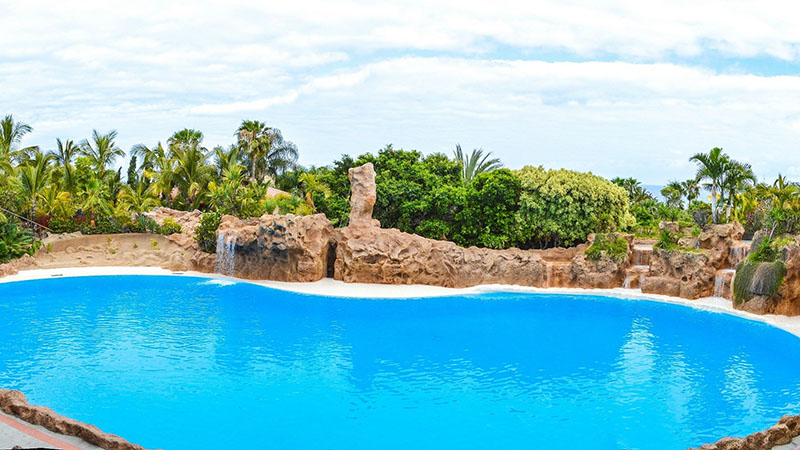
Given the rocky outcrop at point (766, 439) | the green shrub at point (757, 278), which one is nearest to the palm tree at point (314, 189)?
the green shrub at point (757, 278)

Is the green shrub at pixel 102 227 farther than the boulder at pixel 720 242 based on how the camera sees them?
Yes

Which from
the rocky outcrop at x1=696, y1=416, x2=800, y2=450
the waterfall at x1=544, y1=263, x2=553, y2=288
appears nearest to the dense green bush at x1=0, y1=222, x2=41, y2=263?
the waterfall at x1=544, y1=263, x2=553, y2=288

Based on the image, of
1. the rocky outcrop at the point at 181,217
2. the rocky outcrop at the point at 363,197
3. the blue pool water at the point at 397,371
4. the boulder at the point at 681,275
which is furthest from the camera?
the rocky outcrop at the point at 181,217

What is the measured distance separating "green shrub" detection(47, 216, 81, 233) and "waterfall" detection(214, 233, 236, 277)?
8.76 m

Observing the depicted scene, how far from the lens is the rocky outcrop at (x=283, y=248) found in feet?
92.8

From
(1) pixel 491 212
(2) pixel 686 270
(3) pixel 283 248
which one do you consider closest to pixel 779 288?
(2) pixel 686 270

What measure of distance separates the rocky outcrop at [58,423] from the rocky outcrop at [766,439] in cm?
801

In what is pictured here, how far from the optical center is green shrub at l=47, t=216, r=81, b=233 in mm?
34438

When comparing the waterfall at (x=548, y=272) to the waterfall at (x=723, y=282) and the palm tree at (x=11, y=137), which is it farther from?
the palm tree at (x=11, y=137)

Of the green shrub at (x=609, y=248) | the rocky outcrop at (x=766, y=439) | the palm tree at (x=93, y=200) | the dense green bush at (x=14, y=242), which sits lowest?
the rocky outcrop at (x=766, y=439)

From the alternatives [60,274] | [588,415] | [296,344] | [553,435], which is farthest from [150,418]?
[60,274]

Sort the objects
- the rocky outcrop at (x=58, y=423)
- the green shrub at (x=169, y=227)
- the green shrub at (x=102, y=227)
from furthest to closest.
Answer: the green shrub at (x=102, y=227), the green shrub at (x=169, y=227), the rocky outcrop at (x=58, y=423)

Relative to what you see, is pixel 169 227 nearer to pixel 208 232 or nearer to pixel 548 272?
pixel 208 232

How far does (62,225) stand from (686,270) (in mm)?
28390
